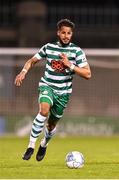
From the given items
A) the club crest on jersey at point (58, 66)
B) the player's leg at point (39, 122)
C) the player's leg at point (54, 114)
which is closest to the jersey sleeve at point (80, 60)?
the club crest on jersey at point (58, 66)

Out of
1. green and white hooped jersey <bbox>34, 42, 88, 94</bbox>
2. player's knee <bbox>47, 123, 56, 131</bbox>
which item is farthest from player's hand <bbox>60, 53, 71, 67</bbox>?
player's knee <bbox>47, 123, 56, 131</bbox>

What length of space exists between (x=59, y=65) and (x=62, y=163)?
1.56 metres

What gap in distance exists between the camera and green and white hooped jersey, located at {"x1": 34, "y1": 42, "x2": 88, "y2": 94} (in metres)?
10.1

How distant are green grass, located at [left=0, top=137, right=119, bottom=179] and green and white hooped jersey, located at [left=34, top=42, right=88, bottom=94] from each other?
1.10 metres

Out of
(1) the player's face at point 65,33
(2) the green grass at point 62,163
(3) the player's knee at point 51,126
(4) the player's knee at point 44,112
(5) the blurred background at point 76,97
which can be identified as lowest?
(5) the blurred background at point 76,97

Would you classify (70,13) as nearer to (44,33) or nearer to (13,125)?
(44,33)

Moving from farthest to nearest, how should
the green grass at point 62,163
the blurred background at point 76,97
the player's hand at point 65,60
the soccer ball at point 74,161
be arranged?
the blurred background at point 76,97, the player's hand at point 65,60, the soccer ball at point 74,161, the green grass at point 62,163

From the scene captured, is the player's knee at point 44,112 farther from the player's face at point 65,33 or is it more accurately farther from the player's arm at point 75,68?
the player's face at point 65,33

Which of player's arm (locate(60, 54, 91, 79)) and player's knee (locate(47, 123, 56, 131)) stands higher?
player's arm (locate(60, 54, 91, 79))

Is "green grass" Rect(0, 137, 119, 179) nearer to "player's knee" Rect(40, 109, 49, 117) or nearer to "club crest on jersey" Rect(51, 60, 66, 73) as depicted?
"player's knee" Rect(40, 109, 49, 117)

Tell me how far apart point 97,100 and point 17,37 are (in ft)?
20.7

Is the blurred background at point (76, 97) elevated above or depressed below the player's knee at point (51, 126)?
below

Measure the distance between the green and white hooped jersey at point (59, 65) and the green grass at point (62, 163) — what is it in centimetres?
110

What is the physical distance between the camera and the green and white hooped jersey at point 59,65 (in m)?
10.1
